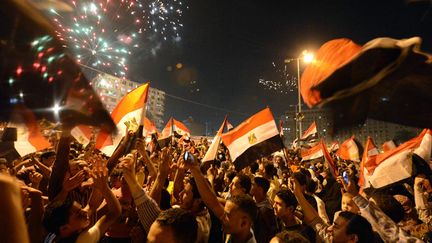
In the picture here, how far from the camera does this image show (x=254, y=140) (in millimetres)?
6652

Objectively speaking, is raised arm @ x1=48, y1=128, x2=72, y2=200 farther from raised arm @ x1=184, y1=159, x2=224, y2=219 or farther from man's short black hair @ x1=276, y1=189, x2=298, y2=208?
man's short black hair @ x1=276, y1=189, x2=298, y2=208

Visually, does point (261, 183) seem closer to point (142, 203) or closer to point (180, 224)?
point (142, 203)

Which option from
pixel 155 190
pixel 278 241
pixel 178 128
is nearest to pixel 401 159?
pixel 278 241

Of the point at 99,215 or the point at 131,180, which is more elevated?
the point at 131,180

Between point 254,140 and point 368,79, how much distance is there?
213 inches

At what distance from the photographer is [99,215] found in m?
3.72

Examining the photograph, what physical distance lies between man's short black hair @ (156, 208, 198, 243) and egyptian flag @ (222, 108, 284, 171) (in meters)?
3.97

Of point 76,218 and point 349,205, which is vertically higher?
point 76,218

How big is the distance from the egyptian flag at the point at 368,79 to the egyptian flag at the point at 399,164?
384 centimetres

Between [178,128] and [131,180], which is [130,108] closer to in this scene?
[131,180]

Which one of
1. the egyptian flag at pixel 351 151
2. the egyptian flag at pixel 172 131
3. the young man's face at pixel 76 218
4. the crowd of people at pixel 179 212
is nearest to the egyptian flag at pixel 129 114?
the crowd of people at pixel 179 212

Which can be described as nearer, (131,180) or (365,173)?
(131,180)

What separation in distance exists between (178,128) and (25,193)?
1283cm

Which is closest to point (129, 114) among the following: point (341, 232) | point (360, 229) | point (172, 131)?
point (341, 232)
